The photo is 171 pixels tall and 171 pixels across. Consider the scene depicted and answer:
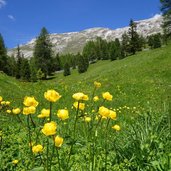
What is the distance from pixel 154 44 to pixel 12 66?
45.3 m

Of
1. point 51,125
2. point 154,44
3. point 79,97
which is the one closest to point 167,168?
point 79,97

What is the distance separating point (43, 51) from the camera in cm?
8600

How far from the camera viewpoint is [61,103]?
16750 millimetres

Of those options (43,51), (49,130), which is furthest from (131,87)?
(43,51)

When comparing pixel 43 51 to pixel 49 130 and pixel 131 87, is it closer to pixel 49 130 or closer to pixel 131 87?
pixel 131 87

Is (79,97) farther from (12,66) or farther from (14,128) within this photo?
(12,66)

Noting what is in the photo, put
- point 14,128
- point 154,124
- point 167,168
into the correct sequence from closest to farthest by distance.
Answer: point 167,168, point 154,124, point 14,128

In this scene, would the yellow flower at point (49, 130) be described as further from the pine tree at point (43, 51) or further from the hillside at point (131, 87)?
the pine tree at point (43, 51)

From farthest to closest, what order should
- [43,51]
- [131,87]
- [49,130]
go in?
[43,51], [131,87], [49,130]

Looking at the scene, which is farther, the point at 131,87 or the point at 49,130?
the point at 131,87

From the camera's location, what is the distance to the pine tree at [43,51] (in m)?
85.6

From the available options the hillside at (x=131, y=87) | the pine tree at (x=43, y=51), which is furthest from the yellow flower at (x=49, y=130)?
the pine tree at (x=43, y=51)

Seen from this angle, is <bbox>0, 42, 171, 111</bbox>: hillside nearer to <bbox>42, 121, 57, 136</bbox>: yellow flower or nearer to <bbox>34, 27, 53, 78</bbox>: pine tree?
<bbox>42, 121, 57, 136</bbox>: yellow flower

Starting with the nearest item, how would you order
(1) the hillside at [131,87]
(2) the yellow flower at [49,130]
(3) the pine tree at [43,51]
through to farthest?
(2) the yellow flower at [49,130] < (1) the hillside at [131,87] < (3) the pine tree at [43,51]
